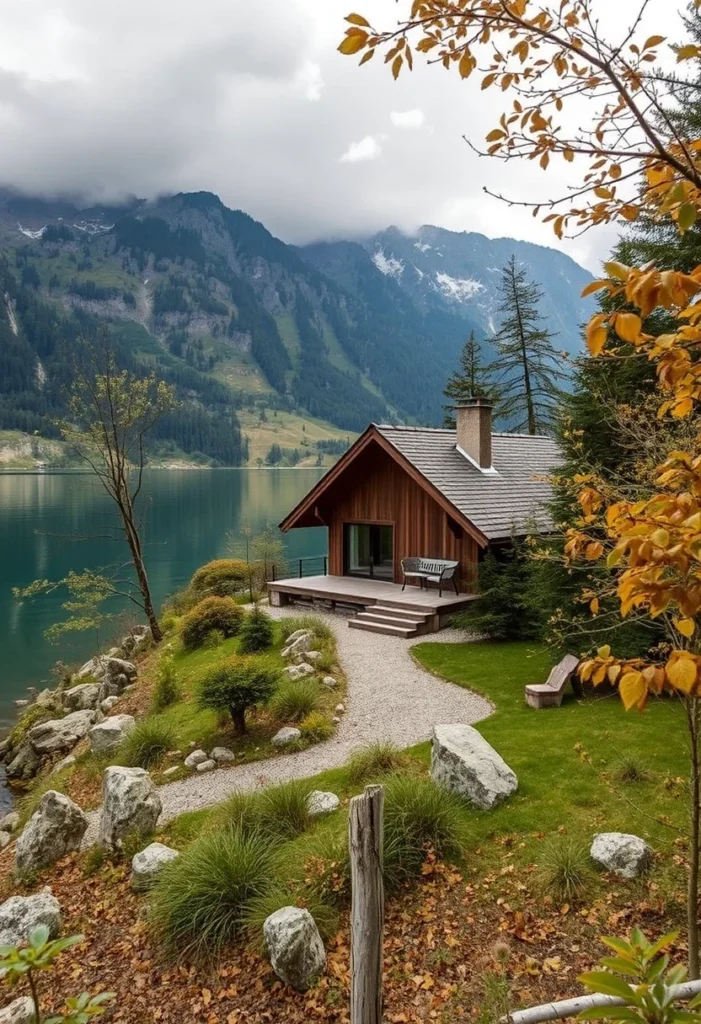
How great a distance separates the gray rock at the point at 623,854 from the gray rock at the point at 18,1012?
503 centimetres

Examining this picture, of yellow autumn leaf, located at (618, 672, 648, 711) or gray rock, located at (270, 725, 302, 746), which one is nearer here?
yellow autumn leaf, located at (618, 672, 648, 711)

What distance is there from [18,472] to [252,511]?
287 feet

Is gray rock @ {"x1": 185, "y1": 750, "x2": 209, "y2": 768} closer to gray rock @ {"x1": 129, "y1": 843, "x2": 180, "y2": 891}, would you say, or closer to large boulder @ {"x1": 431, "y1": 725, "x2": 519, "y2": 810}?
gray rock @ {"x1": 129, "y1": 843, "x2": 180, "y2": 891}

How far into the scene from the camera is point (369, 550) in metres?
20.5

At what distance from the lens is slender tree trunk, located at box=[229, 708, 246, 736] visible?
1080 cm

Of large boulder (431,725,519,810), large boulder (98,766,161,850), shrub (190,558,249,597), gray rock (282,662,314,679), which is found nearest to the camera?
large boulder (431,725,519,810)

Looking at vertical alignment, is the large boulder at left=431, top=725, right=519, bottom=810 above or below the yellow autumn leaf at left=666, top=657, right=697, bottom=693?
below

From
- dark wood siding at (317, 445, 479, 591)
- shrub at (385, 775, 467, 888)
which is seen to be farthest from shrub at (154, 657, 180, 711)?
dark wood siding at (317, 445, 479, 591)

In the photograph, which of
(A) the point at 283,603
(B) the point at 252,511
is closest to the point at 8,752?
(A) the point at 283,603

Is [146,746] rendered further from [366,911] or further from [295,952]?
[366,911]

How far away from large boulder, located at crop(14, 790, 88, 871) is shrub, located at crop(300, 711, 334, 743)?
3447 millimetres

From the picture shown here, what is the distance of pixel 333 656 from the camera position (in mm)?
14141

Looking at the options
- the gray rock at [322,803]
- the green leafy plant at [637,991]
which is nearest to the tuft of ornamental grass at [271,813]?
the gray rock at [322,803]

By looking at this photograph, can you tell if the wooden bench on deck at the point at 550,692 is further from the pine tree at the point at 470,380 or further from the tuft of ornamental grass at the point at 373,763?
the pine tree at the point at 470,380
